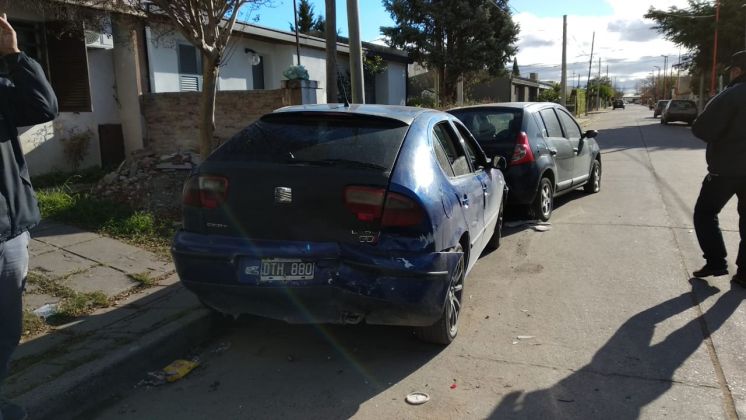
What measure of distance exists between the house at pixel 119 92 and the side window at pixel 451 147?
4813 millimetres

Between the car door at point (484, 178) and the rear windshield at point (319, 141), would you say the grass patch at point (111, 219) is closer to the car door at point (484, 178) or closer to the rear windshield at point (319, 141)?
the rear windshield at point (319, 141)

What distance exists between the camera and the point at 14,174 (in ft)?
8.82

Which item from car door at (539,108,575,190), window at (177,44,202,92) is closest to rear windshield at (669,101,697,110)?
car door at (539,108,575,190)

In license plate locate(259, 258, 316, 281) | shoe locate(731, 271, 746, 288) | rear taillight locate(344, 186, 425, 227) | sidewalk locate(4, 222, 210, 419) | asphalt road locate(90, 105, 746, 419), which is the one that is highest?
rear taillight locate(344, 186, 425, 227)

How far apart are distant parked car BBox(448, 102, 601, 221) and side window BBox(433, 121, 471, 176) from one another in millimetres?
2538

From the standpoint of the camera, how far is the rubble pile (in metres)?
7.40

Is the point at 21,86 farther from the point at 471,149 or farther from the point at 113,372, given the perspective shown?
the point at 471,149

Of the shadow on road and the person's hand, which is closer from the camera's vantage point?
the person's hand

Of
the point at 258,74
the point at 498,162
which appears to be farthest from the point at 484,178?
the point at 258,74

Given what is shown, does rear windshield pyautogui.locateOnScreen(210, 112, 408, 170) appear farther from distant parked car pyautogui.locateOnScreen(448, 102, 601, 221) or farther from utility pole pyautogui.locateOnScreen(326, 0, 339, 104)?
utility pole pyautogui.locateOnScreen(326, 0, 339, 104)

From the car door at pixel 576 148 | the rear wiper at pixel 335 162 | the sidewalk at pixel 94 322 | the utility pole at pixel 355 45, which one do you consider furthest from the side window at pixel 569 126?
the sidewalk at pixel 94 322

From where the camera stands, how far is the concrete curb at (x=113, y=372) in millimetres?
3111

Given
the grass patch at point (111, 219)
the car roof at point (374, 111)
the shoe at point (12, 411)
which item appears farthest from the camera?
the grass patch at point (111, 219)

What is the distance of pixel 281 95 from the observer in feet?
30.3
